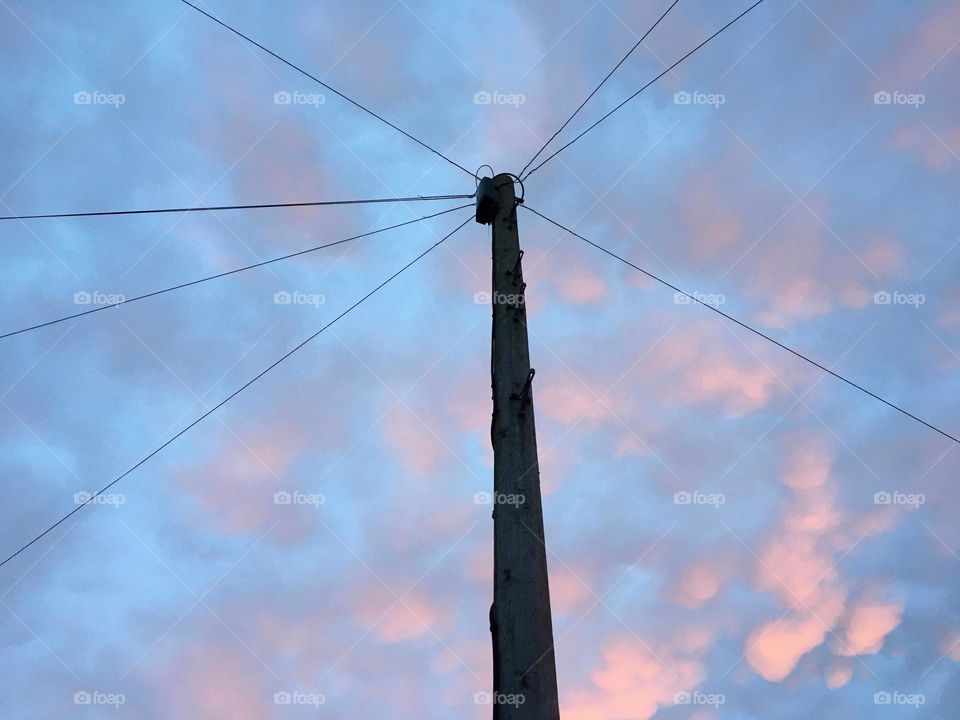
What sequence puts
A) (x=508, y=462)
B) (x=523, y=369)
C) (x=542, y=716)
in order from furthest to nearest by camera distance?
(x=523, y=369) < (x=508, y=462) < (x=542, y=716)

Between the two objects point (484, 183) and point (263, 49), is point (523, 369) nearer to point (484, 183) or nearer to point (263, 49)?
point (484, 183)

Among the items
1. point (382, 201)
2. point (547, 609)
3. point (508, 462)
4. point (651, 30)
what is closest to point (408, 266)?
point (382, 201)

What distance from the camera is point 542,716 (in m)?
3.86

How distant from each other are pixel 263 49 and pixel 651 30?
5.52 metres

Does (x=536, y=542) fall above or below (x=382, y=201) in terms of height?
below

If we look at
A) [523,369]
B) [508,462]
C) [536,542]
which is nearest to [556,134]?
[523,369]

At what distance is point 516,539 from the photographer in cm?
440

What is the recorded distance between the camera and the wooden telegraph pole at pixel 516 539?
394cm

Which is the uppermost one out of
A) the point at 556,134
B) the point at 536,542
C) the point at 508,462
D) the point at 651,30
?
the point at 651,30

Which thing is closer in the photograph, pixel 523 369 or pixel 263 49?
pixel 523 369

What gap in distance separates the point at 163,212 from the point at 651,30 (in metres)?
7.18

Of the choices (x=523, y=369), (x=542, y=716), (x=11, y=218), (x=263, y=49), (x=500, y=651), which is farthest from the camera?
(x=263, y=49)

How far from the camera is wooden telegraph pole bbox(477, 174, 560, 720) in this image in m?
3.94

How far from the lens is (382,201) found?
9531 millimetres
